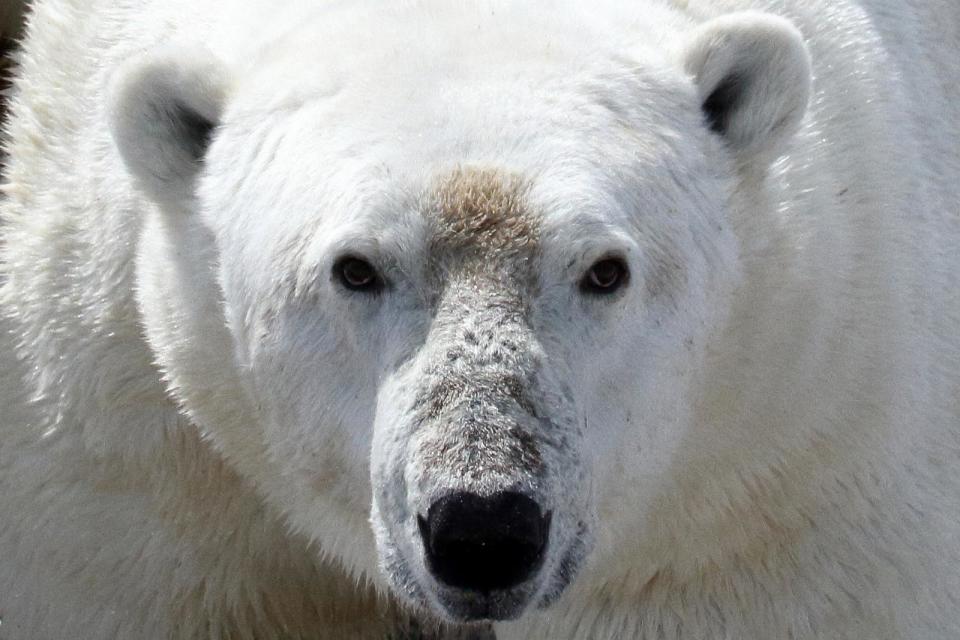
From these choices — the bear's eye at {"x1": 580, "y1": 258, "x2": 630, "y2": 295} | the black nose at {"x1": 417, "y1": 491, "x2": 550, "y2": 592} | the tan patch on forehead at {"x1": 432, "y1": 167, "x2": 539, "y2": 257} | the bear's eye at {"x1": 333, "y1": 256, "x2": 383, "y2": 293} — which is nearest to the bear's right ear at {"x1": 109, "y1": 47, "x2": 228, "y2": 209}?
the bear's eye at {"x1": 333, "y1": 256, "x2": 383, "y2": 293}

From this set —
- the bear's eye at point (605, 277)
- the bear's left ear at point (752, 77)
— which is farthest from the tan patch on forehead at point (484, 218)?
the bear's left ear at point (752, 77)

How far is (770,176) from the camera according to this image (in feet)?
12.8

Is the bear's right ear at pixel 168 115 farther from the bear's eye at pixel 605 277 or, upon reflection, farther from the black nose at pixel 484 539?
the black nose at pixel 484 539

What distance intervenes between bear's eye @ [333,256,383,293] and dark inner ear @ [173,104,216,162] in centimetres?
74

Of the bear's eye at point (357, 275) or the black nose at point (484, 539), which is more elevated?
the bear's eye at point (357, 275)

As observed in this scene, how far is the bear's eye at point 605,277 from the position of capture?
332 centimetres

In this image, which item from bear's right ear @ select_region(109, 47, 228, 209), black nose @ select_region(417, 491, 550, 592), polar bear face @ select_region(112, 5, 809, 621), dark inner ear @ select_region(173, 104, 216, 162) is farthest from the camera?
dark inner ear @ select_region(173, 104, 216, 162)

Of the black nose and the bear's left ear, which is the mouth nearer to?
the black nose

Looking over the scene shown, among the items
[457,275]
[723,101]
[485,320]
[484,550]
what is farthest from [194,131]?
[484,550]

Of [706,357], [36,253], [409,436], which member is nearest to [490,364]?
[409,436]

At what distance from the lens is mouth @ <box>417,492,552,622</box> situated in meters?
3.02

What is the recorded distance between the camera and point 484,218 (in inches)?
128

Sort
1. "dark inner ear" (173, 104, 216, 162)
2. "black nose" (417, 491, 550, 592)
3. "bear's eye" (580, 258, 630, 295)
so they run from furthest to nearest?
"dark inner ear" (173, 104, 216, 162)
"bear's eye" (580, 258, 630, 295)
"black nose" (417, 491, 550, 592)

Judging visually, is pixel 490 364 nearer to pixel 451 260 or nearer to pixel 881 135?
pixel 451 260
